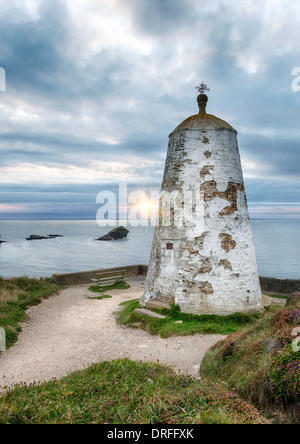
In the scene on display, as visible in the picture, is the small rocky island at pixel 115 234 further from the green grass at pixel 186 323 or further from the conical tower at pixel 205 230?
the green grass at pixel 186 323

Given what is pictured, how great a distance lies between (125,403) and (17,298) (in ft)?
34.6

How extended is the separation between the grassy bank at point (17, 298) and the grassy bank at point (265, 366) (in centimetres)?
671

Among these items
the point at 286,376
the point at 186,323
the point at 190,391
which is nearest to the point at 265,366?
the point at 286,376

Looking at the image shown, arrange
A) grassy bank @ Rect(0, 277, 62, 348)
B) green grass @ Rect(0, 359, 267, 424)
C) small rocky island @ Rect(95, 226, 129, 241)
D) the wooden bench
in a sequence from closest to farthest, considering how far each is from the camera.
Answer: green grass @ Rect(0, 359, 267, 424) < grassy bank @ Rect(0, 277, 62, 348) < the wooden bench < small rocky island @ Rect(95, 226, 129, 241)

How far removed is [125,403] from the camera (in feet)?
14.4

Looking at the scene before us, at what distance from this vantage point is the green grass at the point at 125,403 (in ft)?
12.2

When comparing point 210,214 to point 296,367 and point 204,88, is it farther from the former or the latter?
point 296,367

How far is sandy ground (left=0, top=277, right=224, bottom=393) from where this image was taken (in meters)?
7.11

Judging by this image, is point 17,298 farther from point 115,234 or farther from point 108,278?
point 115,234

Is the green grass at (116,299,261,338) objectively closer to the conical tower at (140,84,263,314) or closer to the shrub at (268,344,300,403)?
the conical tower at (140,84,263,314)

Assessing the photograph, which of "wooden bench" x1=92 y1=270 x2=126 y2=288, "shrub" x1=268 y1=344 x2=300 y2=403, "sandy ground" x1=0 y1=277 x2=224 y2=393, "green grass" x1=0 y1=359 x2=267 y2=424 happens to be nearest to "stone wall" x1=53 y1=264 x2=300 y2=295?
"wooden bench" x1=92 y1=270 x2=126 y2=288

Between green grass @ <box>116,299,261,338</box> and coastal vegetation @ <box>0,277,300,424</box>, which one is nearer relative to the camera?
coastal vegetation @ <box>0,277,300,424</box>

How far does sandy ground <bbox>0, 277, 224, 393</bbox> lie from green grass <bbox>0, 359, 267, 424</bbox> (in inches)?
61.5

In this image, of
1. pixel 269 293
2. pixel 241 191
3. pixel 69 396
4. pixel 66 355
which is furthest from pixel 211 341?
pixel 269 293
